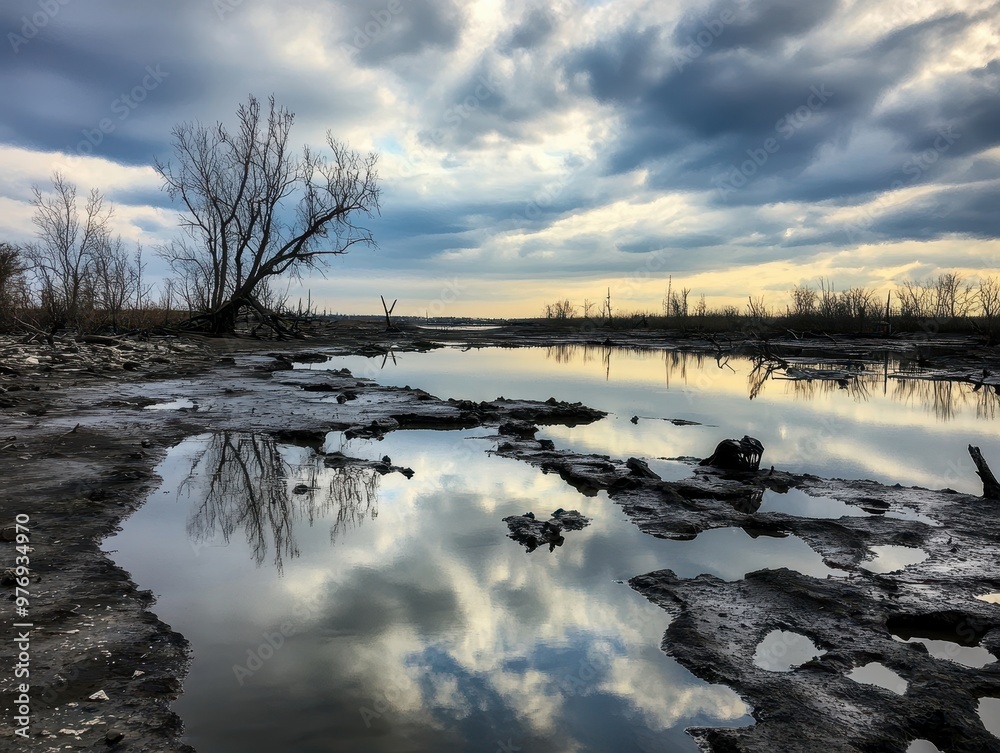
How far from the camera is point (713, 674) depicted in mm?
3189

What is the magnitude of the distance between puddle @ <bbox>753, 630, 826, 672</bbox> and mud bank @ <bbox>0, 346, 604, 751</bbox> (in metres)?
3.08

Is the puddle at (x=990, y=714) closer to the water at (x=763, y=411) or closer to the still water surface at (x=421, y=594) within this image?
the still water surface at (x=421, y=594)

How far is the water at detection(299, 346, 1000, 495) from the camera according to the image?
28.2 feet

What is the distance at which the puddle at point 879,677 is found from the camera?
10.1ft

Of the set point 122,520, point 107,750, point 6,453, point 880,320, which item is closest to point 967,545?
point 107,750

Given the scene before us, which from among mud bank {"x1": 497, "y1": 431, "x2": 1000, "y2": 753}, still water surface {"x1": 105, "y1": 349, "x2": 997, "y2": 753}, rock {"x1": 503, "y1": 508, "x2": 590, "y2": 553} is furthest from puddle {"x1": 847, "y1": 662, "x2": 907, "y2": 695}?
rock {"x1": 503, "y1": 508, "x2": 590, "y2": 553}

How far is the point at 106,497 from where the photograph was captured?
555 centimetres

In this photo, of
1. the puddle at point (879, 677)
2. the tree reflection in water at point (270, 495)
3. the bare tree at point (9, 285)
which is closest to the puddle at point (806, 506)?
the puddle at point (879, 677)

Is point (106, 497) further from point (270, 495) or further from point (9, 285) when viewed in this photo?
point (9, 285)

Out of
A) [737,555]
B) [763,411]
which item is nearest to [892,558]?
[737,555]

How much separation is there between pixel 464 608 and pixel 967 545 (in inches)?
183

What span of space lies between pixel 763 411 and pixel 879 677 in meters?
10.4

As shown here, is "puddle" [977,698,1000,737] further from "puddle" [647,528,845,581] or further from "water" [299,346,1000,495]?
"water" [299,346,1000,495]

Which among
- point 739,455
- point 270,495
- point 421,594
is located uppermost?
point 739,455
